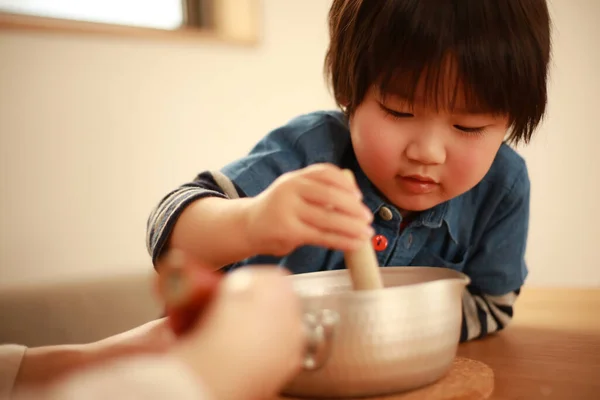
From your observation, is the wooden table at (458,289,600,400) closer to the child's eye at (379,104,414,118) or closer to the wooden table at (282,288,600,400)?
the wooden table at (282,288,600,400)

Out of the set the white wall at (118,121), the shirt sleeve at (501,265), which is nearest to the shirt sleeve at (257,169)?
the shirt sleeve at (501,265)

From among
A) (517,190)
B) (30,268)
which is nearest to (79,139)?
(30,268)

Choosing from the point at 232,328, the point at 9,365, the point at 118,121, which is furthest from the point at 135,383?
the point at 118,121

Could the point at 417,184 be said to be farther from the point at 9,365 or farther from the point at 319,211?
the point at 9,365

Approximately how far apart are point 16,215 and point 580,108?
5.23ft

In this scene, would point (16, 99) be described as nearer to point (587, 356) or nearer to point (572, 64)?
point (587, 356)

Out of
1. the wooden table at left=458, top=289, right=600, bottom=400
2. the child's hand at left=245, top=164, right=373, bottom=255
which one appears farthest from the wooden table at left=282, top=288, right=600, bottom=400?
the child's hand at left=245, top=164, right=373, bottom=255

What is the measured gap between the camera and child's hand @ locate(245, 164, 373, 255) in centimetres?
44

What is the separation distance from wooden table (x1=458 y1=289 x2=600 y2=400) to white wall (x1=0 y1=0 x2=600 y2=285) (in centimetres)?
84

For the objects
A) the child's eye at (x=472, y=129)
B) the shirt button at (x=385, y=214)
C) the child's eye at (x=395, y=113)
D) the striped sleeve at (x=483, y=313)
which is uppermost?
the child's eye at (x=395, y=113)

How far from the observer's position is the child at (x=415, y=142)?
0.63 m

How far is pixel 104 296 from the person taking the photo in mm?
1141

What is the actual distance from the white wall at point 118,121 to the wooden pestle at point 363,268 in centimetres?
93

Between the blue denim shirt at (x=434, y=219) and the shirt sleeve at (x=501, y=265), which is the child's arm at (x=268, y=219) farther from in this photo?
the shirt sleeve at (x=501, y=265)
